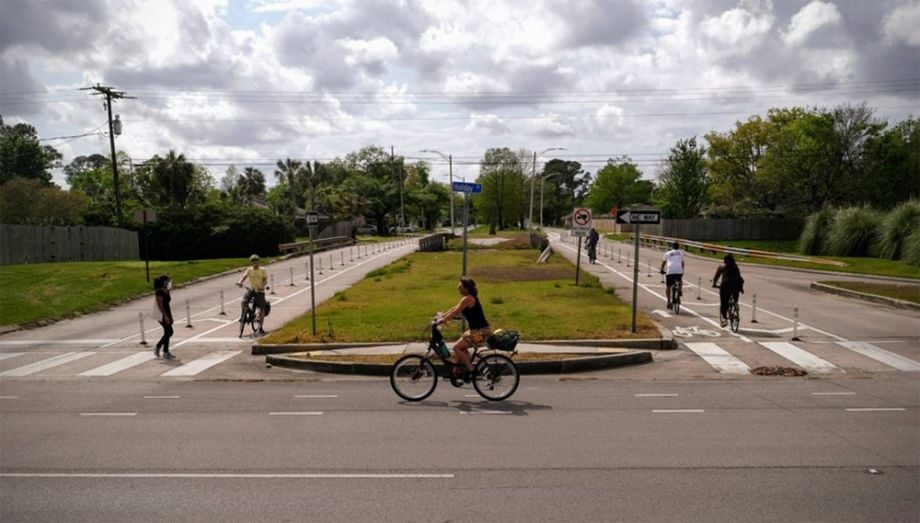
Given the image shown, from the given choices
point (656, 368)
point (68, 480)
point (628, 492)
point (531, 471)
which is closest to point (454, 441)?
point (531, 471)

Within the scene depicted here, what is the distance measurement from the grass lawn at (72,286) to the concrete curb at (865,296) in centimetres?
2466

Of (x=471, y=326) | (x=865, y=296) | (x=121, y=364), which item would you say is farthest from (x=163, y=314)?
(x=865, y=296)

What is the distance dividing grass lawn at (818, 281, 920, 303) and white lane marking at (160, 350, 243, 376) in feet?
62.1

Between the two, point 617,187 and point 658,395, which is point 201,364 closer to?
point 658,395

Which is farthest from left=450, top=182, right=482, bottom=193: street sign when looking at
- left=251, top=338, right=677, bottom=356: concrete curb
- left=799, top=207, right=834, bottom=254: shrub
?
left=799, top=207, right=834, bottom=254: shrub

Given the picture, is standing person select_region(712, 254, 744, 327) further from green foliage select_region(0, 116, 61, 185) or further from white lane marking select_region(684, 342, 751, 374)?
green foliage select_region(0, 116, 61, 185)

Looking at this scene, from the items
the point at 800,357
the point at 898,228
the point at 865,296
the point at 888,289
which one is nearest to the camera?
the point at 800,357

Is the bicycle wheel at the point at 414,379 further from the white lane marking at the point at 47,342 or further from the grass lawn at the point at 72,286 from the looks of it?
the grass lawn at the point at 72,286

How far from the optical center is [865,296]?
21.5m

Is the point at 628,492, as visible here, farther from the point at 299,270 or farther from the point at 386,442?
the point at 299,270

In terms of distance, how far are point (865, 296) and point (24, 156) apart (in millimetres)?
93201

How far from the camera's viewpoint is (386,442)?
782cm

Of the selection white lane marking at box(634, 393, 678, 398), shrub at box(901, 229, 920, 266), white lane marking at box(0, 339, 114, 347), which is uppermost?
shrub at box(901, 229, 920, 266)

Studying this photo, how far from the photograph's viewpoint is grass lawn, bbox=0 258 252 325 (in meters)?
20.6
